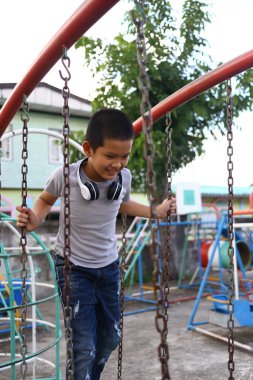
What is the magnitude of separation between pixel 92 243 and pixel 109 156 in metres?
0.49

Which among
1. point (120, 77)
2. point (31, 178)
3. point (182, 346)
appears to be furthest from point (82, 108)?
point (182, 346)

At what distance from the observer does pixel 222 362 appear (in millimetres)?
3713

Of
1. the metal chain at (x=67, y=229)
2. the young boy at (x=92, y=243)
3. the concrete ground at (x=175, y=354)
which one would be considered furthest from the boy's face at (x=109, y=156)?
the concrete ground at (x=175, y=354)

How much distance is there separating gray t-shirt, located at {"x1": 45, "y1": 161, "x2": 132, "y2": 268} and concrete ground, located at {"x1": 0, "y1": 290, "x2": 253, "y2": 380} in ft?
5.65

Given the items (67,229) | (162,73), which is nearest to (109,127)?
(67,229)

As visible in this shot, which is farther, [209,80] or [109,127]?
[209,80]

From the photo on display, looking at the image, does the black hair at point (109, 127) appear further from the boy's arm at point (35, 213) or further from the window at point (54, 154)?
the window at point (54, 154)

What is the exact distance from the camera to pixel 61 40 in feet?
5.35

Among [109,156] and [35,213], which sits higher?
[109,156]

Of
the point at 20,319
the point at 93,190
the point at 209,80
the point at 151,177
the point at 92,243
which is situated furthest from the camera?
the point at 20,319

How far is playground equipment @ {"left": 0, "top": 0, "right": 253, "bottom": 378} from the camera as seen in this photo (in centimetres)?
152

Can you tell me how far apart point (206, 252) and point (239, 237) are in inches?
32.7

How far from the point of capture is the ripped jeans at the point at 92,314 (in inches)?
77.3

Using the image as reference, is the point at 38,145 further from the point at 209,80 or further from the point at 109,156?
the point at 109,156
